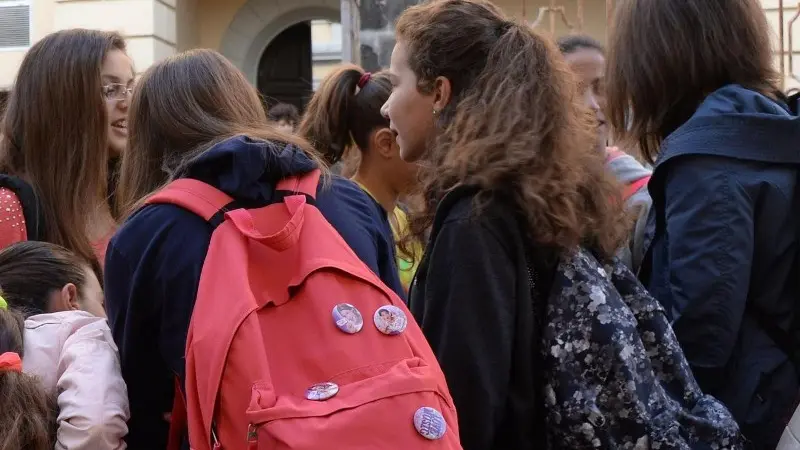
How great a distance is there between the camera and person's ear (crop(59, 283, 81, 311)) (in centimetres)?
247

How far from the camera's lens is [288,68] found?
39.5 ft

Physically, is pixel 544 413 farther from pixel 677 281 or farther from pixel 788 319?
→ pixel 788 319

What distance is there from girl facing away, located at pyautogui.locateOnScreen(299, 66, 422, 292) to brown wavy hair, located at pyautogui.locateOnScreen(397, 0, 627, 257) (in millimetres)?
1254

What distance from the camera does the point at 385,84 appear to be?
3.38 m

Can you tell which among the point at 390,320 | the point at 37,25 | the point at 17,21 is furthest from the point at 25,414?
the point at 17,21

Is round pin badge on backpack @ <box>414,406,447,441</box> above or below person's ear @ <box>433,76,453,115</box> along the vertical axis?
below

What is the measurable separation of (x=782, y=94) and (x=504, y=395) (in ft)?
3.80

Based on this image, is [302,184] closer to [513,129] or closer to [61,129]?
[513,129]

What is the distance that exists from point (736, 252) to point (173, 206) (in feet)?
3.82

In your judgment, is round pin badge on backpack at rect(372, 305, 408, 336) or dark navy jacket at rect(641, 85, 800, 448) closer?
round pin badge on backpack at rect(372, 305, 408, 336)

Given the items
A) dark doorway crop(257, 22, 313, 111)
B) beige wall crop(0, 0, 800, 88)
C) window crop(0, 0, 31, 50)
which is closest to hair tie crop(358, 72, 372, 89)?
beige wall crop(0, 0, 800, 88)

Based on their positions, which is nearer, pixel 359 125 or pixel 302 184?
pixel 302 184

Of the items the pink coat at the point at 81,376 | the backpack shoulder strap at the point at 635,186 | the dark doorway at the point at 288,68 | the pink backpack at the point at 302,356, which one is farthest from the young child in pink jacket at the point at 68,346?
the dark doorway at the point at 288,68

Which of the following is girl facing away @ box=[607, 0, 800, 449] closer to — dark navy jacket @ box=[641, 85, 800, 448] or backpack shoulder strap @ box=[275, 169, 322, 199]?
dark navy jacket @ box=[641, 85, 800, 448]
